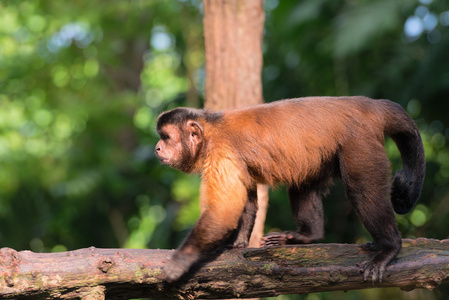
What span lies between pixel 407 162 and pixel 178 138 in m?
2.17

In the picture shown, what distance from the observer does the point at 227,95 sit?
5.97 m

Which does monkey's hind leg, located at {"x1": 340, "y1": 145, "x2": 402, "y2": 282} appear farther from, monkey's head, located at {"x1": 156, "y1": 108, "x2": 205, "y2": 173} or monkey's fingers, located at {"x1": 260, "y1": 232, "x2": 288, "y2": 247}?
monkey's head, located at {"x1": 156, "y1": 108, "x2": 205, "y2": 173}

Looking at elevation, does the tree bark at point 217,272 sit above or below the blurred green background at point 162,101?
below

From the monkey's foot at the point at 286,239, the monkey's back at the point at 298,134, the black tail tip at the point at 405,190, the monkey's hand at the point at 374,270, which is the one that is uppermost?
the monkey's back at the point at 298,134

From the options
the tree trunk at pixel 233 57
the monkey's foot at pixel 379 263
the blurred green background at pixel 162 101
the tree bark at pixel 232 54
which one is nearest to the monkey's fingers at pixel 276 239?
the tree trunk at pixel 233 57

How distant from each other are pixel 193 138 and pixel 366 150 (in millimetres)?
1533

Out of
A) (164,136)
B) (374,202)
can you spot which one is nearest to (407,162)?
(374,202)

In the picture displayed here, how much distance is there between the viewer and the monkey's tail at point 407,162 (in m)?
4.61

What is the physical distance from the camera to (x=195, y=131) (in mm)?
4621

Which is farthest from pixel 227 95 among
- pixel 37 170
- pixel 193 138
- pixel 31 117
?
pixel 31 117

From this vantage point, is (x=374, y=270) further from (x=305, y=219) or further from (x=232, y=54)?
(x=232, y=54)

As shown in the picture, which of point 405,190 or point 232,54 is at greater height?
point 232,54

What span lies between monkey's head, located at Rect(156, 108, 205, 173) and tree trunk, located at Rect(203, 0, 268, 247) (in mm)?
1344

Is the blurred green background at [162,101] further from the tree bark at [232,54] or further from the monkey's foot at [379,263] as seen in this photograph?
the monkey's foot at [379,263]
